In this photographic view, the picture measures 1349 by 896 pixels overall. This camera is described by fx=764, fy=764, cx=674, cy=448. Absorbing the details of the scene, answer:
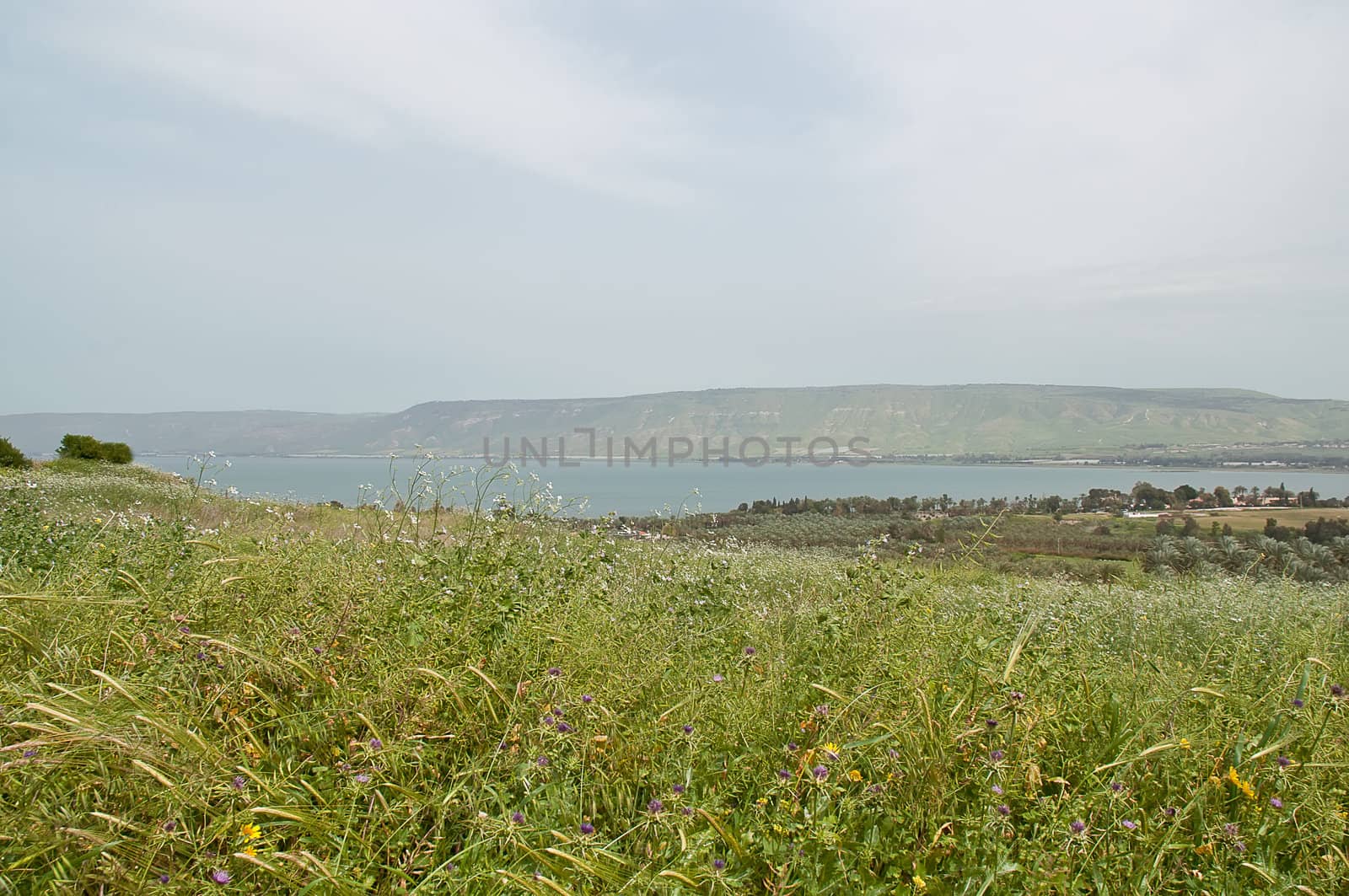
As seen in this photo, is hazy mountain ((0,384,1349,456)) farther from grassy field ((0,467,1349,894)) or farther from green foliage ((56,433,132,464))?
grassy field ((0,467,1349,894))

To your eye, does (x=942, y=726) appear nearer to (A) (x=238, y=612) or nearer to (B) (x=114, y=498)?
(A) (x=238, y=612)

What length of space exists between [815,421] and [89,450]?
458 ft

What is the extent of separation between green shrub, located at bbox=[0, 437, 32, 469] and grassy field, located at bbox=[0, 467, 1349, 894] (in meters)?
22.0

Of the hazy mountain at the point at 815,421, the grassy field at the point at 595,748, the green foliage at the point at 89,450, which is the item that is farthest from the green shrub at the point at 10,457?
the hazy mountain at the point at 815,421

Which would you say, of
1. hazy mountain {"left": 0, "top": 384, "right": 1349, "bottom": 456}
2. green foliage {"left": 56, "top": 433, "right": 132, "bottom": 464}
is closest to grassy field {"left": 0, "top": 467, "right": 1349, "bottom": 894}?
green foliage {"left": 56, "top": 433, "right": 132, "bottom": 464}

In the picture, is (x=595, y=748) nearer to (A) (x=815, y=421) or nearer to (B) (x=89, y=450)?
(B) (x=89, y=450)

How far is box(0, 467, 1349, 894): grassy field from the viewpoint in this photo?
1.83 meters

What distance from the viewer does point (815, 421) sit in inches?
6137

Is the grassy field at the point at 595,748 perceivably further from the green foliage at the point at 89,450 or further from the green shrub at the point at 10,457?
the green foliage at the point at 89,450

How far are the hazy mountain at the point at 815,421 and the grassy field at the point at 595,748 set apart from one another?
339 feet

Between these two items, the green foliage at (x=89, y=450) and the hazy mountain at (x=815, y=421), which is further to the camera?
the hazy mountain at (x=815, y=421)

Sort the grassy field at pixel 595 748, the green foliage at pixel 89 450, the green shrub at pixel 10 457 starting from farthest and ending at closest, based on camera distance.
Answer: the green foliage at pixel 89 450, the green shrub at pixel 10 457, the grassy field at pixel 595 748

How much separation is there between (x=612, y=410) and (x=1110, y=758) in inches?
5807

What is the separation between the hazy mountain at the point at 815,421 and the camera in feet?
384
